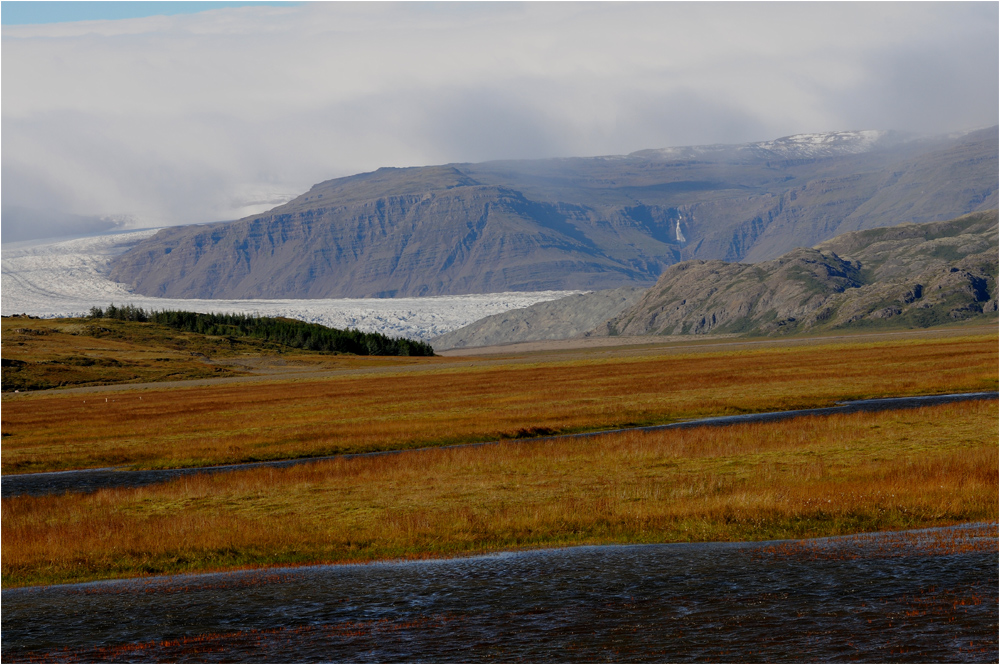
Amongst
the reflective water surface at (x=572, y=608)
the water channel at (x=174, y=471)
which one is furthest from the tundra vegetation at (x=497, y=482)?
the water channel at (x=174, y=471)

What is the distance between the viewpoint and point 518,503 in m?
31.4

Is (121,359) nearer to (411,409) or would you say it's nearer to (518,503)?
(411,409)

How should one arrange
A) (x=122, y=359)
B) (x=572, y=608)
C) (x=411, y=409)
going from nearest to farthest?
(x=572, y=608)
(x=411, y=409)
(x=122, y=359)

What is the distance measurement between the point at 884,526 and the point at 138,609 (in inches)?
797

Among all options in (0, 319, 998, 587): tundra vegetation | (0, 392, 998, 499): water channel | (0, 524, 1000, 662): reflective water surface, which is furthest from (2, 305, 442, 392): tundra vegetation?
(0, 524, 1000, 662): reflective water surface

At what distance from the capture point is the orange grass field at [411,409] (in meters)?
54.2

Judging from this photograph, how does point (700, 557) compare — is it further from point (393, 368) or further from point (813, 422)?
point (393, 368)

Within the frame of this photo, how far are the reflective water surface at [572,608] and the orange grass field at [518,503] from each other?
1601mm

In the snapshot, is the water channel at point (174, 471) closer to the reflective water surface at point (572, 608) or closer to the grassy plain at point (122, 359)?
the reflective water surface at point (572, 608)

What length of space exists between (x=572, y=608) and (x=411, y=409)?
5544cm

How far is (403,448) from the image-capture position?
52594 millimetres

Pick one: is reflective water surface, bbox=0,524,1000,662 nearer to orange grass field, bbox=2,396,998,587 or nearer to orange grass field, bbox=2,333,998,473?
orange grass field, bbox=2,396,998,587

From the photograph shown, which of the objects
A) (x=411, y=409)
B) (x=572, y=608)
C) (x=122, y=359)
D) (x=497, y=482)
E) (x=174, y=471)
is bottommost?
(x=174, y=471)

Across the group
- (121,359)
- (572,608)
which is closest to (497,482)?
(572,608)
